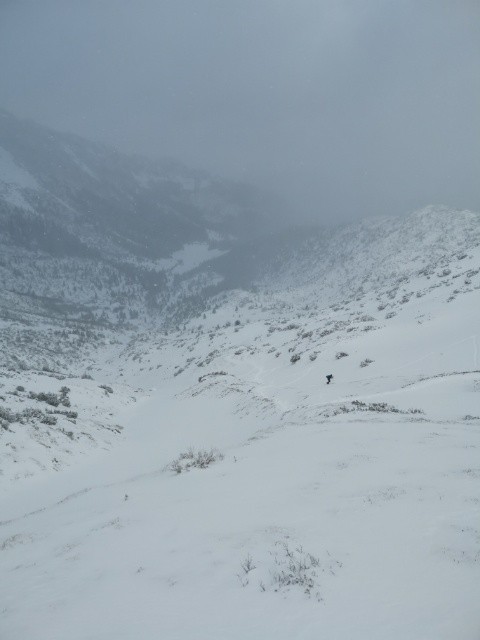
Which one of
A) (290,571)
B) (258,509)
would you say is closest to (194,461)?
(258,509)

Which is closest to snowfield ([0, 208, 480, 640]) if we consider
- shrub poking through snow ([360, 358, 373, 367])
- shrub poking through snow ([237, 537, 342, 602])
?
shrub poking through snow ([237, 537, 342, 602])

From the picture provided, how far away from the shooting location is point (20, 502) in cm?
1206

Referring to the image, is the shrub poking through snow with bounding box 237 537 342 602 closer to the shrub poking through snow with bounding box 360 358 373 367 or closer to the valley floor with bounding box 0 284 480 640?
the valley floor with bounding box 0 284 480 640

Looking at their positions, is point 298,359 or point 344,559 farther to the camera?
point 298,359

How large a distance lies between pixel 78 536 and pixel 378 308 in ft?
160

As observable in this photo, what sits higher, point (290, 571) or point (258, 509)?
point (258, 509)

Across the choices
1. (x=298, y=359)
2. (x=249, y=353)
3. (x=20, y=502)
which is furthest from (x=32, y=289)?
(x=20, y=502)

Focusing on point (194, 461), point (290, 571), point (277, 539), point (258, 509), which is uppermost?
point (194, 461)

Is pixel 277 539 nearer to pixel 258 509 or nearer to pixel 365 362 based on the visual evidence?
pixel 258 509

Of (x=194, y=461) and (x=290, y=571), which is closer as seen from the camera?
(x=290, y=571)

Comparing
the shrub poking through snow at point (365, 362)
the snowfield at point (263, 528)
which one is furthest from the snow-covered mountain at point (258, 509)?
the shrub poking through snow at point (365, 362)

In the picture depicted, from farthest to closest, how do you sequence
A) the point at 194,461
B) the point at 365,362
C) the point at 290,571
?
the point at 365,362 < the point at 194,461 < the point at 290,571

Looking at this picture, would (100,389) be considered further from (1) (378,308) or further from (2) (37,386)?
(1) (378,308)

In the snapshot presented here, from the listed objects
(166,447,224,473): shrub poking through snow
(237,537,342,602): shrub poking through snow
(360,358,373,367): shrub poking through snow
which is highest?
(360,358,373,367): shrub poking through snow
